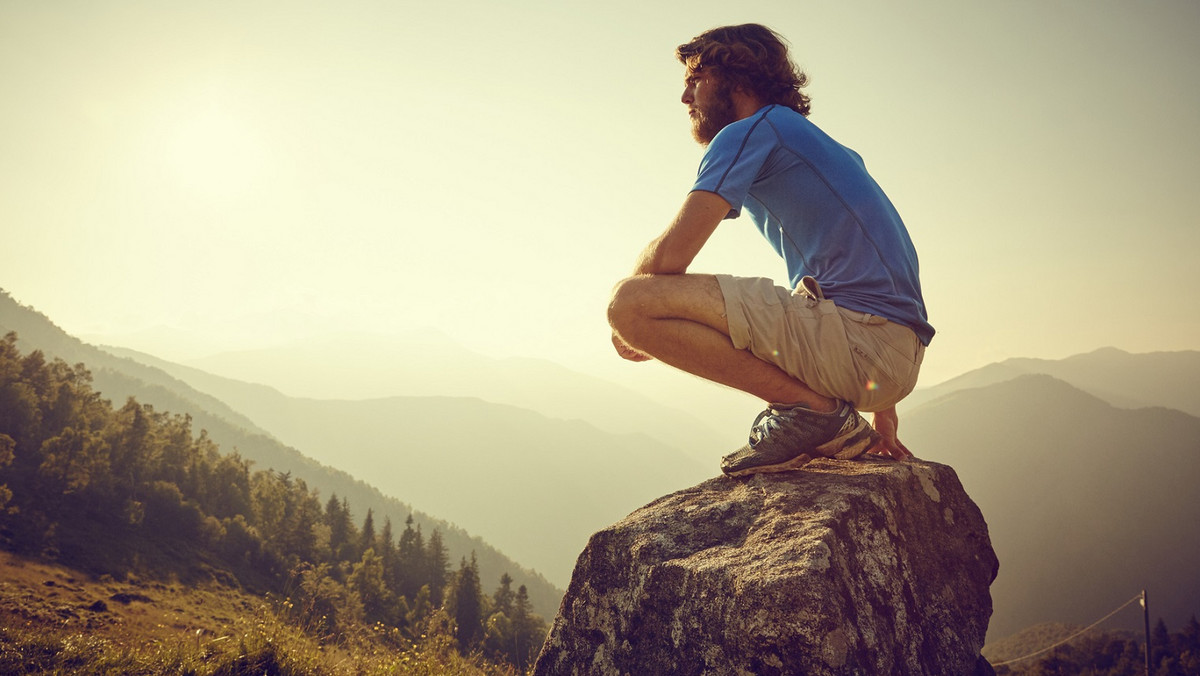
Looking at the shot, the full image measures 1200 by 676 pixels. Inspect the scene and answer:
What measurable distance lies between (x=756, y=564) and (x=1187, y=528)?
848 feet

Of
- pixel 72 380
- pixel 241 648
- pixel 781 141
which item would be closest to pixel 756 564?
pixel 781 141

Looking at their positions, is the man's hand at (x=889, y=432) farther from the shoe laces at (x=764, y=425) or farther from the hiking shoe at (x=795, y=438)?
the shoe laces at (x=764, y=425)

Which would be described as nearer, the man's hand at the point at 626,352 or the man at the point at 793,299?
the man at the point at 793,299

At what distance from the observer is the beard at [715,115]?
3688mm

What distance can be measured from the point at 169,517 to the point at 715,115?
7461 centimetres

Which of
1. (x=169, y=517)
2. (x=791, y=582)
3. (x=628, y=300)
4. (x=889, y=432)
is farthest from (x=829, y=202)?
(x=169, y=517)

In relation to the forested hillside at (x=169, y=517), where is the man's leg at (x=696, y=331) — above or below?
above

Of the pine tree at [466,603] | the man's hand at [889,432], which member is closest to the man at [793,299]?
the man's hand at [889,432]

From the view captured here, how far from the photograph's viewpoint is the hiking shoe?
329 centimetres

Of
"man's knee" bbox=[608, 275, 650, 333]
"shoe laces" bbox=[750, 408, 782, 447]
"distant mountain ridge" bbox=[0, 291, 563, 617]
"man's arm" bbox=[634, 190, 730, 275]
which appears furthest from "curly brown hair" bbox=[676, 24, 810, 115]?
"distant mountain ridge" bbox=[0, 291, 563, 617]

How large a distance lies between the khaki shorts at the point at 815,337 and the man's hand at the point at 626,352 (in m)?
0.67

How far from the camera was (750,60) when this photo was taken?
3.56 metres

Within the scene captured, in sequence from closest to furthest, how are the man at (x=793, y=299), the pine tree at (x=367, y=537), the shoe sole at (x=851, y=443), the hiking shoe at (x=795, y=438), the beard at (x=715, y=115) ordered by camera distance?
the man at (x=793, y=299), the hiking shoe at (x=795, y=438), the shoe sole at (x=851, y=443), the beard at (x=715, y=115), the pine tree at (x=367, y=537)

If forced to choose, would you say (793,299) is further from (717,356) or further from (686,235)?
(686,235)
